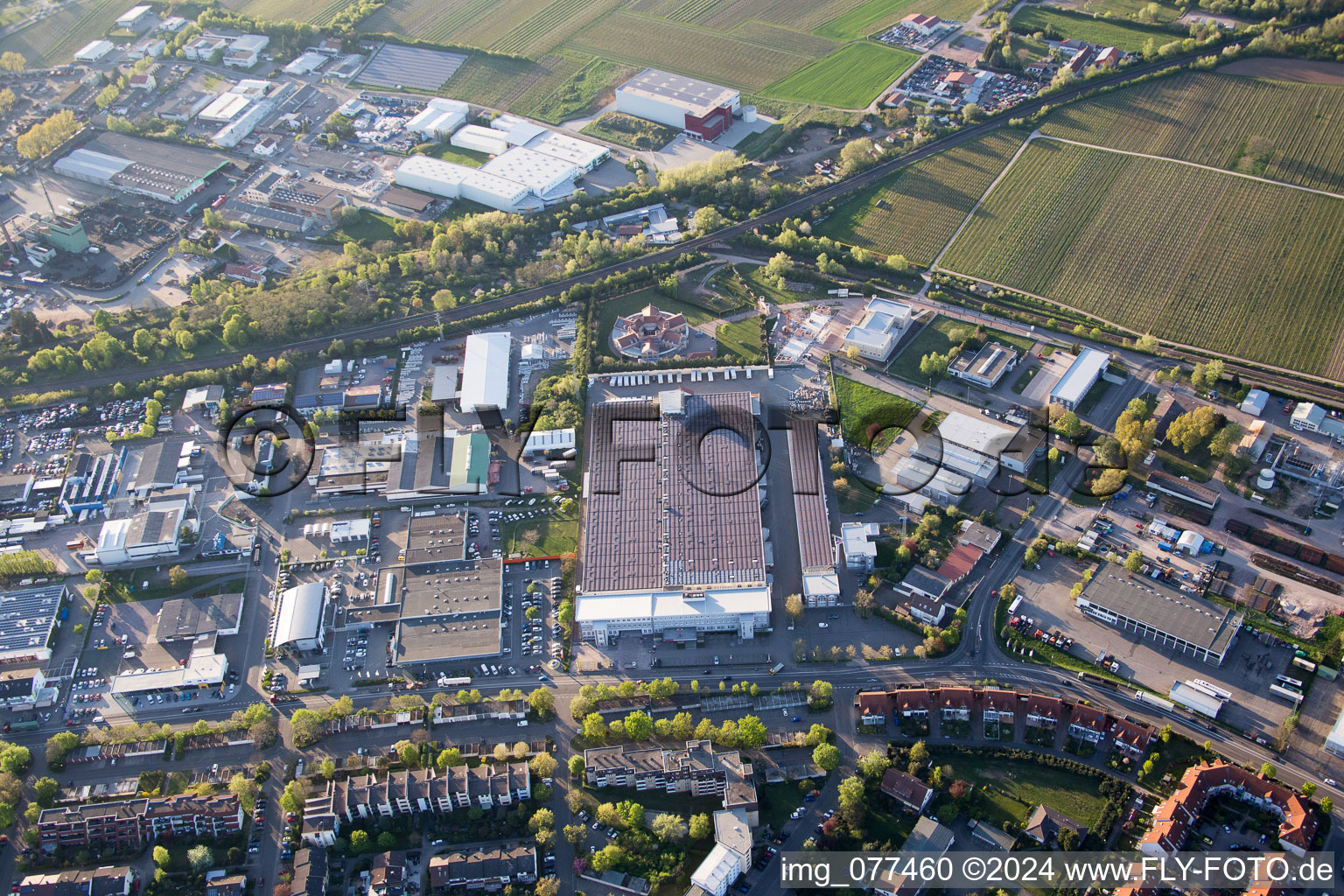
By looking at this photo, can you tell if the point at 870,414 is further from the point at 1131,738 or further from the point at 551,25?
the point at 551,25

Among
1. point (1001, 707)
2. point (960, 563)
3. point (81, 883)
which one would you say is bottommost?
point (81, 883)

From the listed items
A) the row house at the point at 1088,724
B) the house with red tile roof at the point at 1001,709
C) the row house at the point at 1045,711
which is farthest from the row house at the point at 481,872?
the row house at the point at 1088,724

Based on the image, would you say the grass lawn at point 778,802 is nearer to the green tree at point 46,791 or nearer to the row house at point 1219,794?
the row house at point 1219,794

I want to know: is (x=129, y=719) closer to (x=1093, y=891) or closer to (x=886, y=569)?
(x=886, y=569)

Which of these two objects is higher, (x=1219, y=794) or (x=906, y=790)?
(x=1219, y=794)

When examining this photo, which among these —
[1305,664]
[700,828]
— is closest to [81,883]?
[700,828]

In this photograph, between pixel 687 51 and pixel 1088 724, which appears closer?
pixel 1088 724
